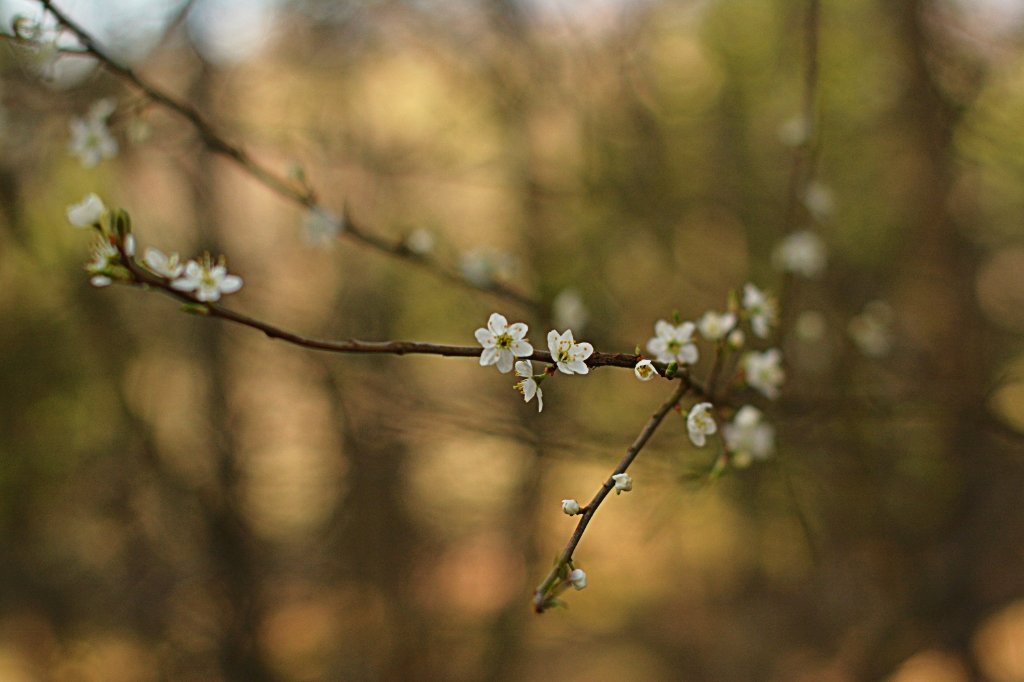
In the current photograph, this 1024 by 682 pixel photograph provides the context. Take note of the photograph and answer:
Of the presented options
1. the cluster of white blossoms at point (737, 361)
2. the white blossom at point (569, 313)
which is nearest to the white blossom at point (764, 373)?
the cluster of white blossoms at point (737, 361)

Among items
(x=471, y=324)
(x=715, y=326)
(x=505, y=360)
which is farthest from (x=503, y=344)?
(x=471, y=324)

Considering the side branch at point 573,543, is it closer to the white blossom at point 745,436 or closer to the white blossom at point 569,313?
the white blossom at point 745,436

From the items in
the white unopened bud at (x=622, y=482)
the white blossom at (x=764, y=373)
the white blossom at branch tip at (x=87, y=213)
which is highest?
the white blossom at (x=764, y=373)

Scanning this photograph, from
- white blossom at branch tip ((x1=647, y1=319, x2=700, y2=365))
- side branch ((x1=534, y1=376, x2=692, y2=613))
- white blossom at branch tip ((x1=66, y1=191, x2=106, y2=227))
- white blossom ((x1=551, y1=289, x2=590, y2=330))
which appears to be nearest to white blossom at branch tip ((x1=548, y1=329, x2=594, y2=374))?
side branch ((x1=534, y1=376, x2=692, y2=613))

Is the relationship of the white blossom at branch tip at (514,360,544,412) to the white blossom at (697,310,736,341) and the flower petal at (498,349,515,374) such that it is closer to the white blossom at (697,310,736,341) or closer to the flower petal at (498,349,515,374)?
the flower petal at (498,349,515,374)

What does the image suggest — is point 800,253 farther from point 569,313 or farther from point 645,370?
point 645,370

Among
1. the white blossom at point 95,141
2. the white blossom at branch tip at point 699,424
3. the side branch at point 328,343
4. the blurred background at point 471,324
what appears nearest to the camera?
the side branch at point 328,343
